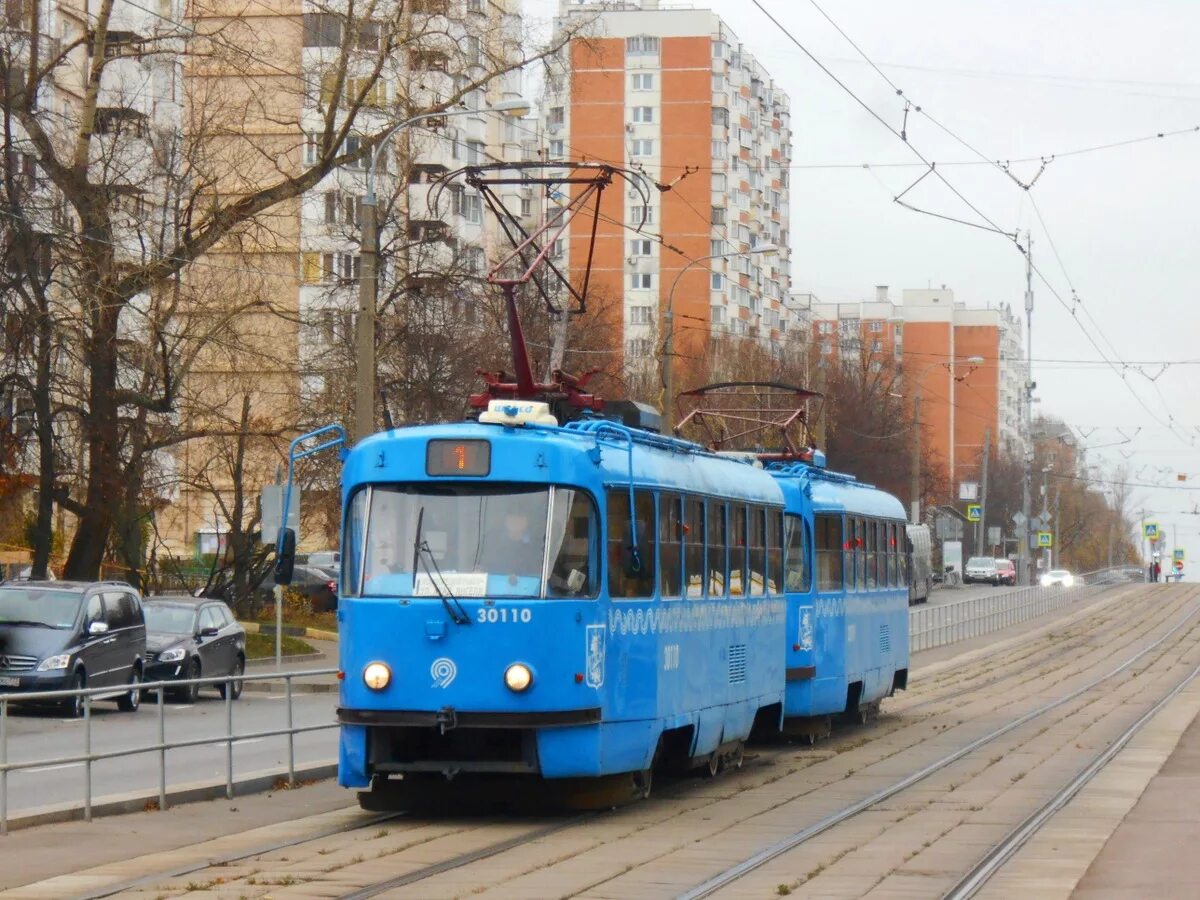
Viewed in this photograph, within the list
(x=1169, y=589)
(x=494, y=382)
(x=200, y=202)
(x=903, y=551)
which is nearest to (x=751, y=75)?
(x=1169, y=589)

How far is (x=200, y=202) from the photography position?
3459cm

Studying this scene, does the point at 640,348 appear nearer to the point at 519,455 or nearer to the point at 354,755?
the point at 519,455

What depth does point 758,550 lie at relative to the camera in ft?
61.2

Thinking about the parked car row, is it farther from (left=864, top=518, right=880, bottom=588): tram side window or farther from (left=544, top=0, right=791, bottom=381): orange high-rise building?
(left=544, top=0, right=791, bottom=381): orange high-rise building

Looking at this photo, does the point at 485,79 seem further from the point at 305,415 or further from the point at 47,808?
the point at 47,808

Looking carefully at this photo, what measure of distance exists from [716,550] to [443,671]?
13.9 ft

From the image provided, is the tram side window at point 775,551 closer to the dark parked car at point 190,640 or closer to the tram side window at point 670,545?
the tram side window at point 670,545

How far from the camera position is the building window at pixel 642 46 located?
101 meters

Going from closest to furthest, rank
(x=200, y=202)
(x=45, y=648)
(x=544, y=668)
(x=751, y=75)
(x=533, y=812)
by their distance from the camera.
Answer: (x=544, y=668) < (x=533, y=812) < (x=45, y=648) < (x=200, y=202) < (x=751, y=75)

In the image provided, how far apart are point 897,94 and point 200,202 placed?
12631 mm

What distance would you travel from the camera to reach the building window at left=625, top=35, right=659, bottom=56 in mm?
100625

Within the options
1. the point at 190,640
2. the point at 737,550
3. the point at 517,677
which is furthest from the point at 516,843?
the point at 190,640

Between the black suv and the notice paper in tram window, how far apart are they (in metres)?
12.4

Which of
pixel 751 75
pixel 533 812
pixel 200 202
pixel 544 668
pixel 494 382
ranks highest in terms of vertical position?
pixel 751 75
